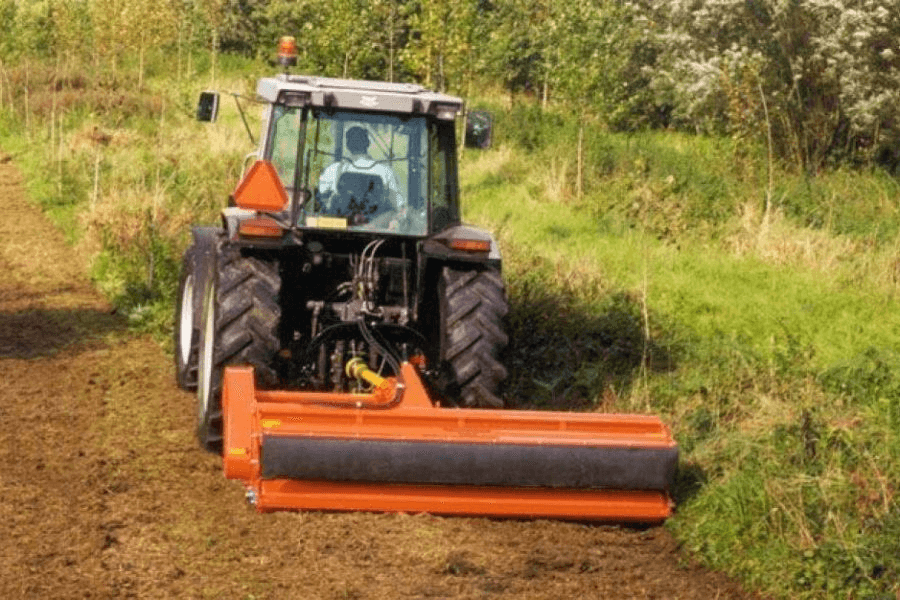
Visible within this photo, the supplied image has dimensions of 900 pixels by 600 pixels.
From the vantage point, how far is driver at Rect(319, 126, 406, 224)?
31.4 ft

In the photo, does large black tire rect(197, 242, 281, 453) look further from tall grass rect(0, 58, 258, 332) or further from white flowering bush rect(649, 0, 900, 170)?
white flowering bush rect(649, 0, 900, 170)

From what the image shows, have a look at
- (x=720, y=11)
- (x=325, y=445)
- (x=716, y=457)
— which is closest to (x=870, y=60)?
(x=720, y=11)

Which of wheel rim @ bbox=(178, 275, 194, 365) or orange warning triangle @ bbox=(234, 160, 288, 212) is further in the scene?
wheel rim @ bbox=(178, 275, 194, 365)

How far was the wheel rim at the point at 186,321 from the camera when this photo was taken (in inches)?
435

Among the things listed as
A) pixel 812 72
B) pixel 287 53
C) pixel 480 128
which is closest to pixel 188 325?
pixel 287 53

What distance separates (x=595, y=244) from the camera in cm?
1691

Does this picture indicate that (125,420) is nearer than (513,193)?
Yes

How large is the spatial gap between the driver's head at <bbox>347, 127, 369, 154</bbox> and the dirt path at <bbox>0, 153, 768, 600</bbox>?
195cm

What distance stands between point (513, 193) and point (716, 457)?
38.4 ft

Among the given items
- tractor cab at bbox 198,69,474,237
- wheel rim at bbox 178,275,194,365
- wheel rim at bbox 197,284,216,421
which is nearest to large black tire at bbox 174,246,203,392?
wheel rim at bbox 178,275,194,365

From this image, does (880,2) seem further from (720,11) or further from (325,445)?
(325,445)

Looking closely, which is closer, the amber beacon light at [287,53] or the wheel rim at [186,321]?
the amber beacon light at [287,53]

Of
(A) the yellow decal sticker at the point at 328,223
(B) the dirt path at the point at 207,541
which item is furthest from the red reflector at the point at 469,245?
(B) the dirt path at the point at 207,541

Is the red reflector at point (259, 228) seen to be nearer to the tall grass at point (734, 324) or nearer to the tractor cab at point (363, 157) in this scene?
the tractor cab at point (363, 157)
